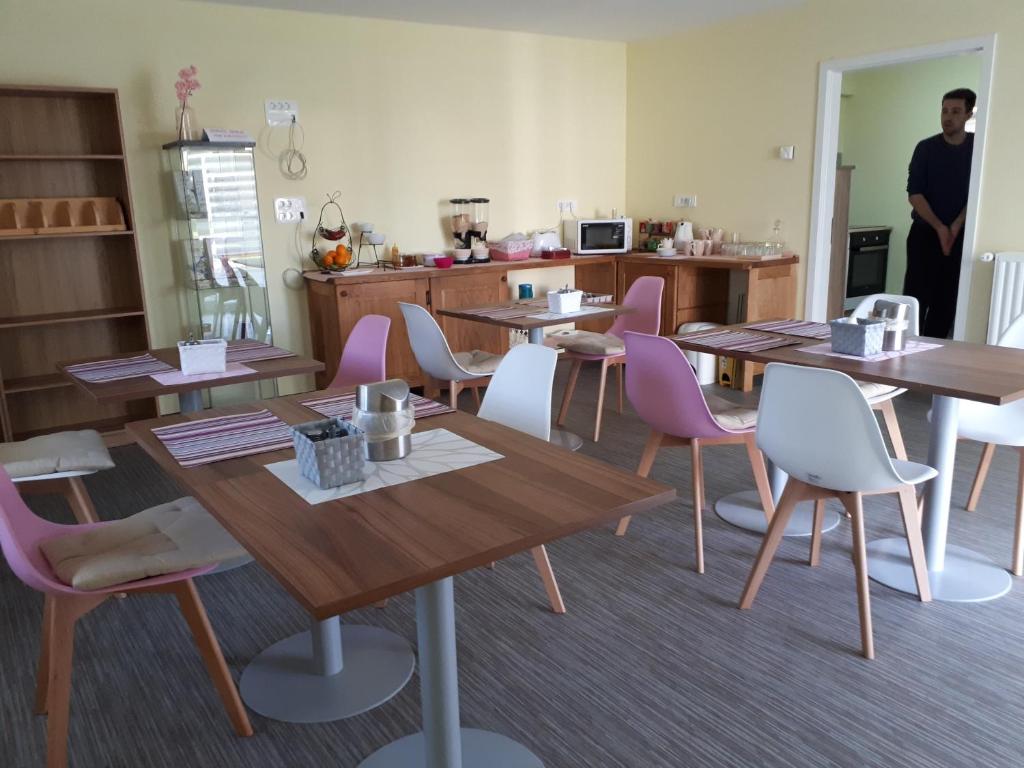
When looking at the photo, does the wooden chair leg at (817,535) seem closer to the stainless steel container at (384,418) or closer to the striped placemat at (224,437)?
the stainless steel container at (384,418)

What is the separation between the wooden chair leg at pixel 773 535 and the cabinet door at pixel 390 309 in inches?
111

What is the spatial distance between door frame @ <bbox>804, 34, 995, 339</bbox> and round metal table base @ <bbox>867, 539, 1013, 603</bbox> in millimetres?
2253

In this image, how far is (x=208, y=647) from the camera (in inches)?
75.2

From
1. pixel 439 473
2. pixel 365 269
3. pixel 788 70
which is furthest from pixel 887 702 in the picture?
pixel 788 70

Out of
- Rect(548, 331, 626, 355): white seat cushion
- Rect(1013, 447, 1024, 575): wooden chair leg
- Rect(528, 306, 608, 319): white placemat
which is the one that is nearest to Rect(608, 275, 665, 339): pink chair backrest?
Rect(548, 331, 626, 355): white seat cushion

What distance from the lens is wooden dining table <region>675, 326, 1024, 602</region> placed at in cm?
235

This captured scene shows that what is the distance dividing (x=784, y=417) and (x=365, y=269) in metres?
3.37

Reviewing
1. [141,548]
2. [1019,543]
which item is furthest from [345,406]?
[1019,543]

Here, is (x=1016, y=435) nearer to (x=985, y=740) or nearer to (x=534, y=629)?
(x=985, y=740)

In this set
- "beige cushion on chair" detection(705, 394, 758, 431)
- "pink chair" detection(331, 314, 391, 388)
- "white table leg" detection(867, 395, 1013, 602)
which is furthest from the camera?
"pink chair" detection(331, 314, 391, 388)

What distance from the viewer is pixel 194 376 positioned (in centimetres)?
276

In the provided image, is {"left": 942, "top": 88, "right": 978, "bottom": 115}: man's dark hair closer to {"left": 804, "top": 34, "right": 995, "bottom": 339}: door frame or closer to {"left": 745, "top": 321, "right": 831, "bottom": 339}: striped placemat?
{"left": 804, "top": 34, "right": 995, "bottom": 339}: door frame

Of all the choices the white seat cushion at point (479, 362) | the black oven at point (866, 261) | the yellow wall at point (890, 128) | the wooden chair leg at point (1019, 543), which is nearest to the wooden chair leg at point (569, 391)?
the white seat cushion at point (479, 362)

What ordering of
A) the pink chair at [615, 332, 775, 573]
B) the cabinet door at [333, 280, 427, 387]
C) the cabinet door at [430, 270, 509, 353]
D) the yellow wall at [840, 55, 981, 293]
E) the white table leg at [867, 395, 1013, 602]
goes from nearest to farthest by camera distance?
the white table leg at [867, 395, 1013, 602]
the pink chair at [615, 332, 775, 573]
the cabinet door at [333, 280, 427, 387]
the cabinet door at [430, 270, 509, 353]
the yellow wall at [840, 55, 981, 293]
